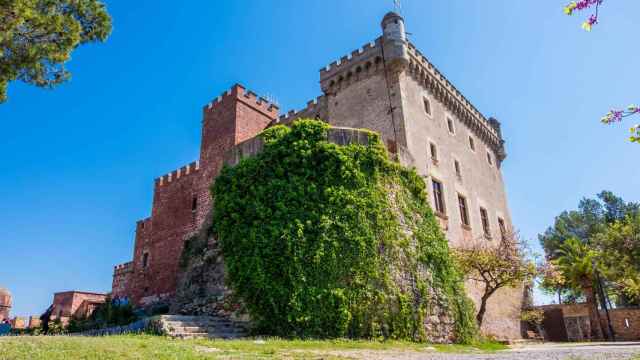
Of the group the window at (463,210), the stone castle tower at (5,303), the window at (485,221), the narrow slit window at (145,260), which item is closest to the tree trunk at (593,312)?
the window at (485,221)

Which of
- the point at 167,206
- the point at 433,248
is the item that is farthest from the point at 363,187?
the point at 167,206

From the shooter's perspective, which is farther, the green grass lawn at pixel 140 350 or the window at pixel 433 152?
the window at pixel 433 152

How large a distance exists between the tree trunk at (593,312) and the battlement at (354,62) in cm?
1697

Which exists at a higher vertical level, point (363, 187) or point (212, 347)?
point (363, 187)

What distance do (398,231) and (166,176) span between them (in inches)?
725

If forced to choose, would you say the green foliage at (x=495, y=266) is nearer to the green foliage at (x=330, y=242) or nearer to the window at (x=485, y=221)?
the green foliage at (x=330, y=242)

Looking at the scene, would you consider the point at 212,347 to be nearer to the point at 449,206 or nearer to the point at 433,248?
the point at 433,248

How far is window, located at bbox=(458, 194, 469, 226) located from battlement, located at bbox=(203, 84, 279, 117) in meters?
11.7

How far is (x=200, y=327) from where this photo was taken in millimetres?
11219

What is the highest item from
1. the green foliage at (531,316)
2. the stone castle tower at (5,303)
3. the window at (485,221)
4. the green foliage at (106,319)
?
the window at (485,221)

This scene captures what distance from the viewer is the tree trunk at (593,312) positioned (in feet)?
76.5

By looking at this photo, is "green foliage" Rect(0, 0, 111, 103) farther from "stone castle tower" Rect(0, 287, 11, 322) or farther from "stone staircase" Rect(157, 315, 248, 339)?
"stone castle tower" Rect(0, 287, 11, 322)

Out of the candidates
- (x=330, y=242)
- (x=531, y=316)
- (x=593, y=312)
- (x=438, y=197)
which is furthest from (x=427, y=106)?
(x=593, y=312)

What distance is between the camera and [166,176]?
27.5 m
